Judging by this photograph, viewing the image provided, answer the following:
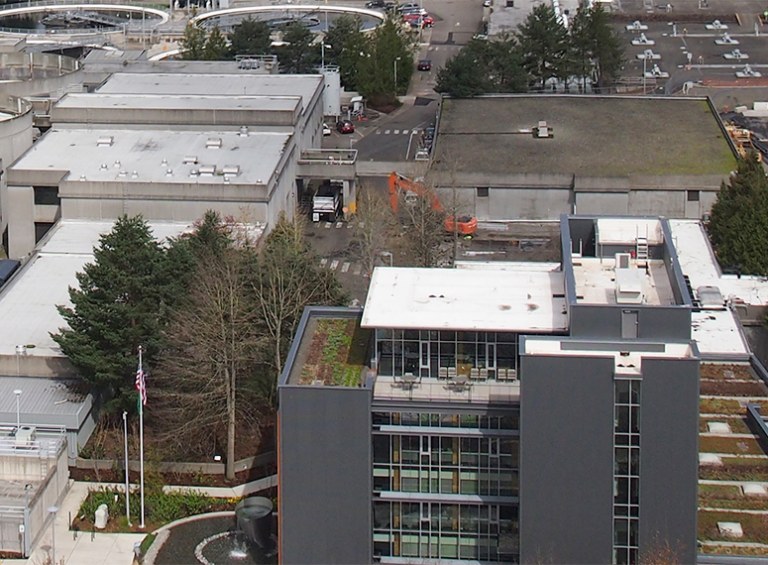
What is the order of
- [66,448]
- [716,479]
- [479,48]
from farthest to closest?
[479,48], [66,448], [716,479]

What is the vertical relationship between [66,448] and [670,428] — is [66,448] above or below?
below

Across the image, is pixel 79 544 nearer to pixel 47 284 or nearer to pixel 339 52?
pixel 47 284

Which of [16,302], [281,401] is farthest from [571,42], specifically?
[281,401]

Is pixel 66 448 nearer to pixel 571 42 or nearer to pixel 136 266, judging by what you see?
pixel 136 266

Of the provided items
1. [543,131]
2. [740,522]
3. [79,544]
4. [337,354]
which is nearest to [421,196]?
[543,131]

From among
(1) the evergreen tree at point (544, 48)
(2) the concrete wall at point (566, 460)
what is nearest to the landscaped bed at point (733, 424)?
(2) the concrete wall at point (566, 460)

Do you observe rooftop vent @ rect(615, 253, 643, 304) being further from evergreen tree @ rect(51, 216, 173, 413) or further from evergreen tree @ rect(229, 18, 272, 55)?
evergreen tree @ rect(229, 18, 272, 55)

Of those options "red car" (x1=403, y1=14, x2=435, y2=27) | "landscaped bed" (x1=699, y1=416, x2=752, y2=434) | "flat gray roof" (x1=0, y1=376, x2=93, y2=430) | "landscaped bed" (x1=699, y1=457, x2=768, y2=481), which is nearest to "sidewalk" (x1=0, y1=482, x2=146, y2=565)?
"flat gray roof" (x1=0, y1=376, x2=93, y2=430)
